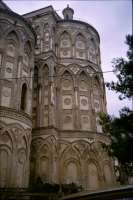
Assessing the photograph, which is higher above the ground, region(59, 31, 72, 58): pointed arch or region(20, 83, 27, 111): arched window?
region(59, 31, 72, 58): pointed arch

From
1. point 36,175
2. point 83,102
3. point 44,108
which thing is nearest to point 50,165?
point 36,175

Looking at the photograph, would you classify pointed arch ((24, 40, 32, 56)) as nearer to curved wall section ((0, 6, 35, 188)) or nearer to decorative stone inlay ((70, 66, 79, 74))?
curved wall section ((0, 6, 35, 188))

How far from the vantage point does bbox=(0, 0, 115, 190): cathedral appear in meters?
18.5

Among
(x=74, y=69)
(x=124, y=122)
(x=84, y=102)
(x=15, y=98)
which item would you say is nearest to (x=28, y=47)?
(x=74, y=69)

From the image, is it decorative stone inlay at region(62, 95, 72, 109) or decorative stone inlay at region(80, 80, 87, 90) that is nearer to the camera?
decorative stone inlay at region(62, 95, 72, 109)

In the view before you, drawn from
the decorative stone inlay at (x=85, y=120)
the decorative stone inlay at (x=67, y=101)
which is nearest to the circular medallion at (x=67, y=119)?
the decorative stone inlay at (x=67, y=101)

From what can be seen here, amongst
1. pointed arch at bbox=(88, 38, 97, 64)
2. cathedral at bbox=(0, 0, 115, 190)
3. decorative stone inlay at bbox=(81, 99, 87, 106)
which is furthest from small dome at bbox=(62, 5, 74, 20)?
decorative stone inlay at bbox=(81, 99, 87, 106)

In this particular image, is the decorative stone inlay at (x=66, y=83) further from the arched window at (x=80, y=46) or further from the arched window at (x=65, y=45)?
the arched window at (x=80, y=46)

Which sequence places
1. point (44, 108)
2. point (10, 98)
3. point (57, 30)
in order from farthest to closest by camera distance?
point (57, 30), point (44, 108), point (10, 98)

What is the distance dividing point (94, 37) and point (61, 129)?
11539 millimetres

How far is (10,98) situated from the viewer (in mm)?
19156

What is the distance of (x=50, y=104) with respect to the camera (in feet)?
76.4

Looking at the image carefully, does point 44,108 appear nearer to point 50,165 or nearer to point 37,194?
point 50,165

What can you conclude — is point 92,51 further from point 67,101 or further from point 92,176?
point 92,176
